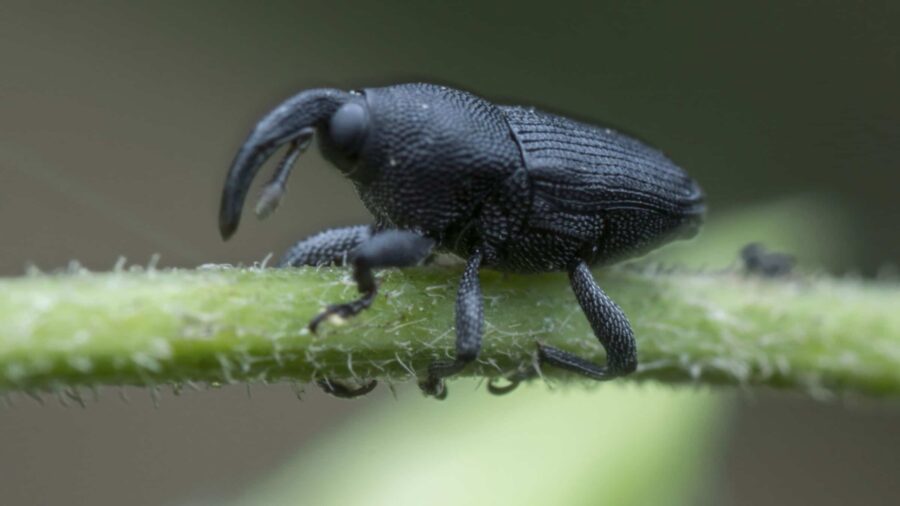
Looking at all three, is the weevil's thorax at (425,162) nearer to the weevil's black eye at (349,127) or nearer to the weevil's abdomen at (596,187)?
the weevil's black eye at (349,127)

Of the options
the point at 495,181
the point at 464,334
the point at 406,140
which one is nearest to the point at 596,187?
the point at 495,181

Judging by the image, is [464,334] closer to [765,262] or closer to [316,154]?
[765,262]

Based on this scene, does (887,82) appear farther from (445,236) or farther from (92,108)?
(92,108)

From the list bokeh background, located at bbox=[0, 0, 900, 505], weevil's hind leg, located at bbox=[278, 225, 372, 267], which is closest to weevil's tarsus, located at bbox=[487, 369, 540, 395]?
weevil's hind leg, located at bbox=[278, 225, 372, 267]

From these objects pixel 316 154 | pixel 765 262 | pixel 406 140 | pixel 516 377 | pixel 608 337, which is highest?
pixel 406 140

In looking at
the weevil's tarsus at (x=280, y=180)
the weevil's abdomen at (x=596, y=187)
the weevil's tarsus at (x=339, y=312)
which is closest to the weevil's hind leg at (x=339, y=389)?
the weevil's tarsus at (x=339, y=312)

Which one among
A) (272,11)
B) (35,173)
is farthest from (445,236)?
(272,11)

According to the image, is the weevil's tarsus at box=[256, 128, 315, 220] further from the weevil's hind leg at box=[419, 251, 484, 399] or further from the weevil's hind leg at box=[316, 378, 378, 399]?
the weevil's hind leg at box=[419, 251, 484, 399]
